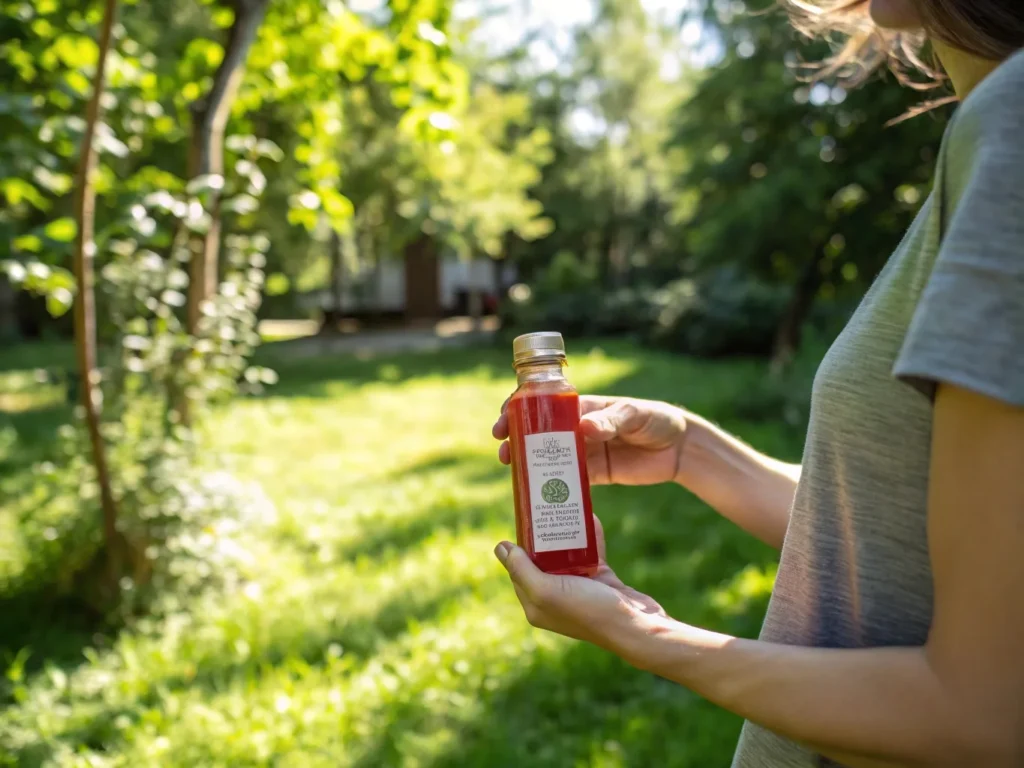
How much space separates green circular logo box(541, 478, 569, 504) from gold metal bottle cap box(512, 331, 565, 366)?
0.19m

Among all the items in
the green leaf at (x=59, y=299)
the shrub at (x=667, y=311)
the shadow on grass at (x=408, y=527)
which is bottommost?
the shadow on grass at (x=408, y=527)

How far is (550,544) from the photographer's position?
1217 mm

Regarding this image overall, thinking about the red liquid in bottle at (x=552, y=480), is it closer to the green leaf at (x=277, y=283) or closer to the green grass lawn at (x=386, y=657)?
the green grass lawn at (x=386, y=657)

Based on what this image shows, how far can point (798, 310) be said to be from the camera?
10266 mm

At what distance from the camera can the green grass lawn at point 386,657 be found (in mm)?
3092

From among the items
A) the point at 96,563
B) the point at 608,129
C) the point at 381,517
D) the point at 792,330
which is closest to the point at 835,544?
the point at 96,563

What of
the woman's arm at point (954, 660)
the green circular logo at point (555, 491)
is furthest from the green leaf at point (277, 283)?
the woman's arm at point (954, 660)

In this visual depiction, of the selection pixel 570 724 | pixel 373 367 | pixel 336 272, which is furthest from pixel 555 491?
pixel 336 272

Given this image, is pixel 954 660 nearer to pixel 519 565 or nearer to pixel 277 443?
pixel 519 565

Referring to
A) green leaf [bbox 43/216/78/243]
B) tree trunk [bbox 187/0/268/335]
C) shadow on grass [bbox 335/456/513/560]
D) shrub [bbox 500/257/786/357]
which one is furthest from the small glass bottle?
shrub [bbox 500/257/786/357]

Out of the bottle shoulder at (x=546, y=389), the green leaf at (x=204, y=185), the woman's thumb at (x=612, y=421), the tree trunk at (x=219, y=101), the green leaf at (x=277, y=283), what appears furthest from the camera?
the green leaf at (x=277, y=283)

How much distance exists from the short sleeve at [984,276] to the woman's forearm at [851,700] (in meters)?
0.27

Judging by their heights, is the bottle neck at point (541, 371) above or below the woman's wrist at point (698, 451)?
above

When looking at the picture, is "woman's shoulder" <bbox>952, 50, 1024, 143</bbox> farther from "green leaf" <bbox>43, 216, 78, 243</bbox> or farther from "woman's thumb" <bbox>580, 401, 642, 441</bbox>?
"green leaf" <bbox>43, 216, 78, 243</bbox>
